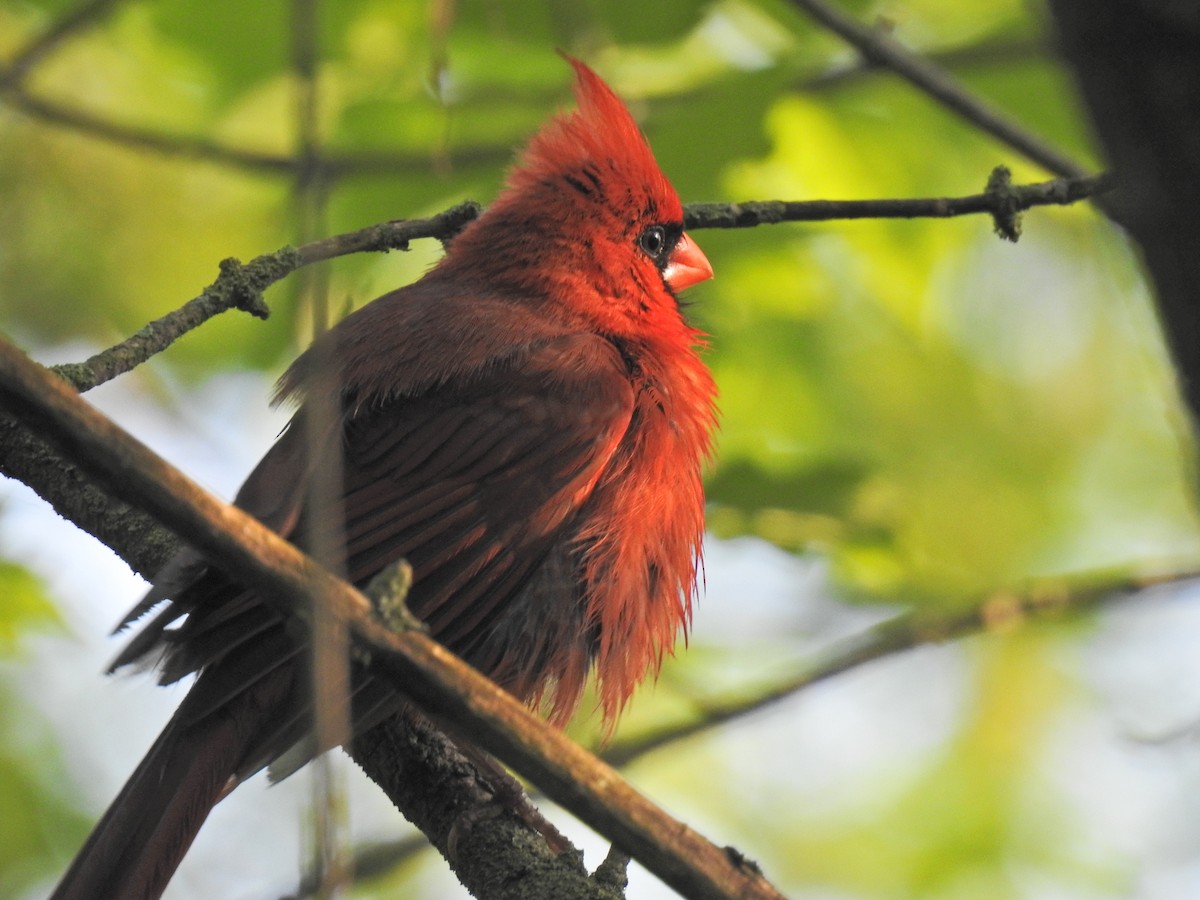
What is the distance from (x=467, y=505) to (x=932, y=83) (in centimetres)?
197

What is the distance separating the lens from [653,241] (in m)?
4.53

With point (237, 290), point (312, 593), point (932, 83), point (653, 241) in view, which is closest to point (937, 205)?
point (932, 83)

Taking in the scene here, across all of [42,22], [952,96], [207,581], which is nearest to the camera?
[207,581]

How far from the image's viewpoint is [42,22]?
6.52m

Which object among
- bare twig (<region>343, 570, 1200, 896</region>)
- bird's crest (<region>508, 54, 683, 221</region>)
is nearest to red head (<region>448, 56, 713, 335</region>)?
bird's crest (<region>508, 54, 683, 221</region>)

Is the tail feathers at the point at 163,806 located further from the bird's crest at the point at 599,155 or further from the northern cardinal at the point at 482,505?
the bird's crest at the point at 599,155

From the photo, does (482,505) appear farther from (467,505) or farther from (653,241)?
(653,241)

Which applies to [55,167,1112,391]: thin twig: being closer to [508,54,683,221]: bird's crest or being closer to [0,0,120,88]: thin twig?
[508,54,683,221]: bird's crest

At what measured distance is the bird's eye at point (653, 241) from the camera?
4.51 metres

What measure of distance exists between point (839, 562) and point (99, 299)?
3952 mm

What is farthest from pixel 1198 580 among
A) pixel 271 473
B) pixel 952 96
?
pixel 271 473

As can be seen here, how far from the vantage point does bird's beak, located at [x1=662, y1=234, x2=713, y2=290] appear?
458 cm

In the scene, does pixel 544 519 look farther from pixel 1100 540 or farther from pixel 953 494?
pixel 1100 540

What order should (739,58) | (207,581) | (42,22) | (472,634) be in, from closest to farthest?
1. (207,581)
2. (472,634)
3. (739,58)
4. (42,22)
